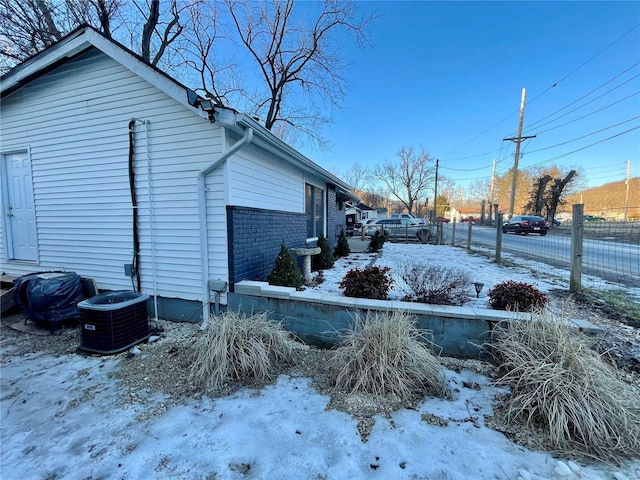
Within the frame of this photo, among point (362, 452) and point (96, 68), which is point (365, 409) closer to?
point (362, 452)

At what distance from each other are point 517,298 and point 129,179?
218 inches

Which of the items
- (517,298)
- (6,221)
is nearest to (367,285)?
(517,298)

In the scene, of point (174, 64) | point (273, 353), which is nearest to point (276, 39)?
point (174, 64)

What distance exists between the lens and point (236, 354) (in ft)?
8.42

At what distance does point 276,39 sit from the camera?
36.7 feet

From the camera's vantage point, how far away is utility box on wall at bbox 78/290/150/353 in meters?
2.99

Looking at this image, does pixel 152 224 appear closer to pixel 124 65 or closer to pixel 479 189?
pixel 124 65

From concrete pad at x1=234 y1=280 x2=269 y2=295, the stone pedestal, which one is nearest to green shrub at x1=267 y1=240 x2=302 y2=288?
concrete pad at x1=234 y1=280 x2=269 y2=295

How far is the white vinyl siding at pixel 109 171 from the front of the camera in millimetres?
3779

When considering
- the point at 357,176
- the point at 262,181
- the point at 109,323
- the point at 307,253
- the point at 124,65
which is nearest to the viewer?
the point at 109,323

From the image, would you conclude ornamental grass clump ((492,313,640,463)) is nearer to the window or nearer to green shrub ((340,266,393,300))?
green shrub ((340,266,393,300))

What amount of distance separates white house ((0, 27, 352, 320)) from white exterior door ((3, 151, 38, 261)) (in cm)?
2

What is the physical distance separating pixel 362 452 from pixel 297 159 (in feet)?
15.3

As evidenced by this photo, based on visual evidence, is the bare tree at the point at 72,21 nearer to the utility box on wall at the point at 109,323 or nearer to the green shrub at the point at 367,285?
the utility box on wall at the point at 109,323
